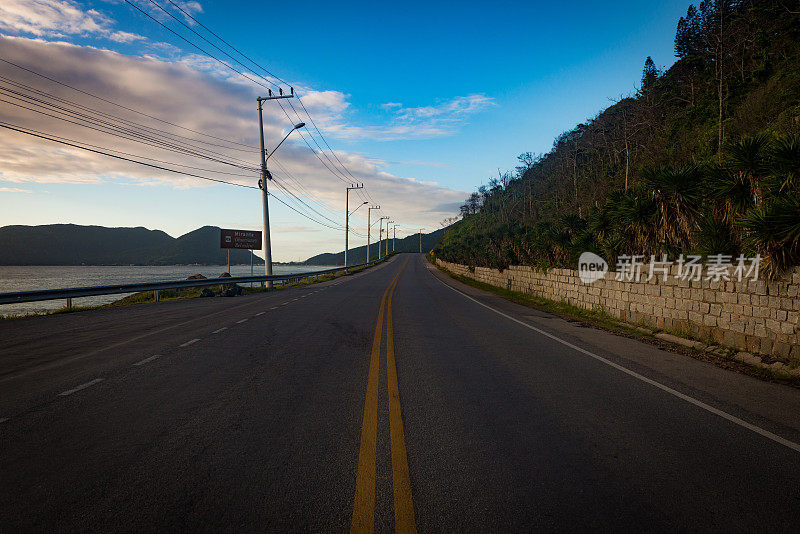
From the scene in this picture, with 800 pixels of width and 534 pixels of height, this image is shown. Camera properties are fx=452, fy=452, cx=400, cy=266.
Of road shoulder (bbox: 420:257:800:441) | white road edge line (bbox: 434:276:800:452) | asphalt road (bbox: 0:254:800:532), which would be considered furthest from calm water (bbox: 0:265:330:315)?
road shoulder (bbox: 420:257:800:441)

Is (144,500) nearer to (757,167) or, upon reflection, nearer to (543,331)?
(543,331)

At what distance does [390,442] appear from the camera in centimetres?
425

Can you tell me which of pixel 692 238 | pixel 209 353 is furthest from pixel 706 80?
pixel 209 353

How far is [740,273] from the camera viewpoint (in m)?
8.74

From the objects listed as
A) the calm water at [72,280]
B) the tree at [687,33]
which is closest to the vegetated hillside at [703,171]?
the tree at [687,33]

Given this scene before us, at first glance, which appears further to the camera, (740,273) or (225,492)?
(740,273)

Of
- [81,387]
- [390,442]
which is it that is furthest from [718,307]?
[81,387]

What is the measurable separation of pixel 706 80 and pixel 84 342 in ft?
209

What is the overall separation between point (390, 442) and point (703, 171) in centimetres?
1091

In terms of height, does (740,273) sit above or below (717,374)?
above

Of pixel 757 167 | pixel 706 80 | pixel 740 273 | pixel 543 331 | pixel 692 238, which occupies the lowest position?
pixel 543 331

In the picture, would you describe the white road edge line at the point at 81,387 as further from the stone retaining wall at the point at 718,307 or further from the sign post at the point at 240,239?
the sign post at the point at 240,239

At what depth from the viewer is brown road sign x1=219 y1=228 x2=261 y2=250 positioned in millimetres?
46219

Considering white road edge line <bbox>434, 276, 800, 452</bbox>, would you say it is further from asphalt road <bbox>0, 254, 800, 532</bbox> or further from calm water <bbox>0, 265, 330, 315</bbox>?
calm water <bbox>0, 265, 330, 315</bbox>
